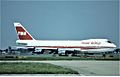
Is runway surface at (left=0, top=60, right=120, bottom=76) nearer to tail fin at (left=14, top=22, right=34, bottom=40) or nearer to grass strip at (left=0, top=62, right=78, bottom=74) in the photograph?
grass strip at (left=0, top=62, right=78, bottom=74)

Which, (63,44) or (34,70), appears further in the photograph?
(63,44)

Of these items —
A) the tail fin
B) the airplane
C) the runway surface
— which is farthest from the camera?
the tail fin

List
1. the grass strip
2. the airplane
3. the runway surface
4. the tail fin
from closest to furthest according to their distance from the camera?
the grass strip, the runway surface, the airplane, the tail fin

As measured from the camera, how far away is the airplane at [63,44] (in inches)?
2879

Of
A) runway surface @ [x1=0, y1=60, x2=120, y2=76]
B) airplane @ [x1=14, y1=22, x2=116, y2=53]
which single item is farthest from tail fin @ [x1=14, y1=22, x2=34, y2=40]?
runway surface @ [x1=0, y1=60, x2=120, y2=76]

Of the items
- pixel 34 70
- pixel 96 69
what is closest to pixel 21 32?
pixel 96 69

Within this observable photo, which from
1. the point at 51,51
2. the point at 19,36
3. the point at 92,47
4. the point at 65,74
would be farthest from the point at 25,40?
the point at 65,74

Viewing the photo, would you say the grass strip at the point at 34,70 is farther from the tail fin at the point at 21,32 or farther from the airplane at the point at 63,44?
the tail fin at the point at 21,32

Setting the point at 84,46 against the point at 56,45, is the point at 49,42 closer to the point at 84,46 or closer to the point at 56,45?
the point at 56,45

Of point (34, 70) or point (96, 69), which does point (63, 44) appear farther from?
point (34, 70)

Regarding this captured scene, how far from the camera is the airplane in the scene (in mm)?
73125

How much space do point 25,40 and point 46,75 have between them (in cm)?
6015

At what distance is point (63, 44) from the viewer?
75.8m

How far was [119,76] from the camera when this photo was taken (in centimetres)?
1872
